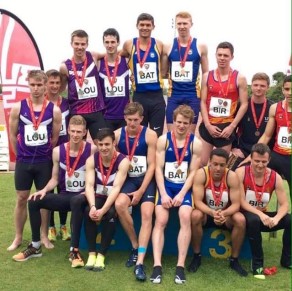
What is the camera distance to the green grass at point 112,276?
4031 millimetres

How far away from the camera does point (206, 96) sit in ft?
17.3

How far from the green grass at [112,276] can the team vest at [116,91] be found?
64.7 inches

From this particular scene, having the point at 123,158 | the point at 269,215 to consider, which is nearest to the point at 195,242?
the point at 269,215

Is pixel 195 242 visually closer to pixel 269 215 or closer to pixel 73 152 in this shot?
pixel 269 215

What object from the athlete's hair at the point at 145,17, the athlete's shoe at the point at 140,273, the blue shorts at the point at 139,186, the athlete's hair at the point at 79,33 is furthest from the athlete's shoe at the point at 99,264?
the athlete's hair at the point at 145,17

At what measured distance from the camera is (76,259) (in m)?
4.51

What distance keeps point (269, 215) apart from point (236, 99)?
135cm

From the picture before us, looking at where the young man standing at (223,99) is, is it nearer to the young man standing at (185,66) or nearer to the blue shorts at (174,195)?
the young man standing at (185,66)

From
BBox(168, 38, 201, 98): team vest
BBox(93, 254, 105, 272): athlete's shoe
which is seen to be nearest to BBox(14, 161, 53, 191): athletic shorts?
BBox(93, 254, 105, 272): athlete's shoe

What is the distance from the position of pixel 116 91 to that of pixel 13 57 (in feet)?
9.74

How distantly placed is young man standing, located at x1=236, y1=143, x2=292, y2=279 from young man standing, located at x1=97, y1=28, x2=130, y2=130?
1.75 meters

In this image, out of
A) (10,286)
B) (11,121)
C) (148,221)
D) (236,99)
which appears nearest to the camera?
(10,286)

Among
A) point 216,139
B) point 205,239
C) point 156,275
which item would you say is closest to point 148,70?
point 216,139

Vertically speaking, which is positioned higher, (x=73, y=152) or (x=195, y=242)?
(x=73, y=152)
